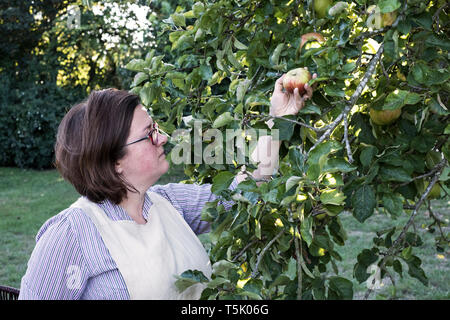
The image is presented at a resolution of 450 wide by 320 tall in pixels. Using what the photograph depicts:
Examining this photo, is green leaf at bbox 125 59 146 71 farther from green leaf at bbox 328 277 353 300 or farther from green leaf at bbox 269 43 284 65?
green leaf at bbox 328 277 353 300

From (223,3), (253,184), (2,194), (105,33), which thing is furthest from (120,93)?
(105,33)

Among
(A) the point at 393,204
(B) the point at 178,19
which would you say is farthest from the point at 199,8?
(A) the point at 393,204

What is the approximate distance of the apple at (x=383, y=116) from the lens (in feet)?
4.57

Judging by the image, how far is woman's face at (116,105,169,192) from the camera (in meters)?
1.73

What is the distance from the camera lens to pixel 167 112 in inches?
67.9

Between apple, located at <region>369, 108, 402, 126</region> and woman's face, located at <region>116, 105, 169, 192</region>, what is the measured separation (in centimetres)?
67

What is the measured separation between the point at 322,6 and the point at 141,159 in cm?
72

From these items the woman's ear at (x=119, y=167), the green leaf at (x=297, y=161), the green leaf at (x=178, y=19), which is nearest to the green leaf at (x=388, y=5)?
the green leaf at (x=297, y=161)

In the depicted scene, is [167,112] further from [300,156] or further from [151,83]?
[300,156]

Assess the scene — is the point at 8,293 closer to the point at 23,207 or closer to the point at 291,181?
the point at 291,181

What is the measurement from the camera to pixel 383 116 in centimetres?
141

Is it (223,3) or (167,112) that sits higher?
(223,3)

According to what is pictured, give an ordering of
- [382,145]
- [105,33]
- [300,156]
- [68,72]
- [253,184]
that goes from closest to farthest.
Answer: [300,156], [253,184], [382,145], [105,33], [68,72]

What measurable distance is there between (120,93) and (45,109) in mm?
8629
